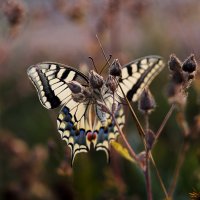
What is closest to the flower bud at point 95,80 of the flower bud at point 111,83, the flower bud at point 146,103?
the flower bud at point 111,83

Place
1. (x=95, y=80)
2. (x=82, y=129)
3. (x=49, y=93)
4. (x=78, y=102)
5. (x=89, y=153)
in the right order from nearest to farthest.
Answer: (x=95, y=80)
(x=78, y=102)
(x=49, y=93)
(x=82, y=129)
(x=89, y=153)

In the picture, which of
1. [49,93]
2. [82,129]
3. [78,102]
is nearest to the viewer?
[78,102]

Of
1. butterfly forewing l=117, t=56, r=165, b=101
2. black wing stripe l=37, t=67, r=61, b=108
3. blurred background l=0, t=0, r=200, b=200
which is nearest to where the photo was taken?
black wing stripe l=37, t=67, r=61, b=108

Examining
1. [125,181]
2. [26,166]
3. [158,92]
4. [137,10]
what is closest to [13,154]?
[26,166]

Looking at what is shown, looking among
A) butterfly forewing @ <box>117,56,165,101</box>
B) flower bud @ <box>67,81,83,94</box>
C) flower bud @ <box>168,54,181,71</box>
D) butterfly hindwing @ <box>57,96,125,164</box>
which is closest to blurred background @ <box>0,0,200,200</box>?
butterfly hindwing @ <box>57,96,125,164</box>

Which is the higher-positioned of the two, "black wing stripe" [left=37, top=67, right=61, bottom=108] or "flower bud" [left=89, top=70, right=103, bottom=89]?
"black wing stripe" [left=37, top=67, right=61, bottom=108]

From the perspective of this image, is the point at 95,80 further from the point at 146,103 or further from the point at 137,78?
the point at 137,78

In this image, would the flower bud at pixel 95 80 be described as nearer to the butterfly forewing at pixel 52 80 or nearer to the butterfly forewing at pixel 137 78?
the butterfly forewing at pixel 52 80

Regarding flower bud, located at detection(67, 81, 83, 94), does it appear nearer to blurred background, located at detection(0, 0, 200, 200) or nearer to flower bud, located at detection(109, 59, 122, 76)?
flower bud, located at detection(109, 59, 122, 76)

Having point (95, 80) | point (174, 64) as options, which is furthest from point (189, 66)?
point (95, 80)

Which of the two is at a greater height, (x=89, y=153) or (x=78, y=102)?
(x=78, y=102)
